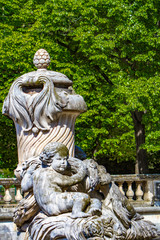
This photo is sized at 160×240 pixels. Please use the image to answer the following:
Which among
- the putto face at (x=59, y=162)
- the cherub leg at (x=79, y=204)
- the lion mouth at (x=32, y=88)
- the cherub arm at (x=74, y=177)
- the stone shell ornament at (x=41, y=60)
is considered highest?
the stone shell ornament at (x=41, y=60)

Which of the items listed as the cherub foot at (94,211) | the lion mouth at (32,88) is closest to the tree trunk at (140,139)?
the lion mouth at (32,88)

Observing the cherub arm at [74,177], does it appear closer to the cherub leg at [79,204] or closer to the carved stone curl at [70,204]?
the carved stone curl at [70,204]

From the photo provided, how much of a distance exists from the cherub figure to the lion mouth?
46.5 inches

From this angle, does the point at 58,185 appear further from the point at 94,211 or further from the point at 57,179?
the point at 94,211

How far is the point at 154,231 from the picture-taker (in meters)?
6.74

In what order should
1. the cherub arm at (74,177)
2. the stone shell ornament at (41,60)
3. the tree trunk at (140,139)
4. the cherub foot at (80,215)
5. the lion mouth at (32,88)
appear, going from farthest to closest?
1. the tree trunk at (140,139)
2. the stone shell ornament at (41,60)
3. the lion mouth at (32,88)
4. the cherub arm at (74,177)
5. the cherub foot at (80,215)

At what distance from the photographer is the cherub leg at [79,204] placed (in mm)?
5508

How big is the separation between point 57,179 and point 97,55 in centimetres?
1175

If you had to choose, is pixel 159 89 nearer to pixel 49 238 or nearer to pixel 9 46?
pixel 9 46

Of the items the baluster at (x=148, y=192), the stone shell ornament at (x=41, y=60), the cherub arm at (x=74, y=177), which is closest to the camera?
the cherub arm at (x=74, y=177)

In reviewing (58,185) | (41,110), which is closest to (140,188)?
(41,110)

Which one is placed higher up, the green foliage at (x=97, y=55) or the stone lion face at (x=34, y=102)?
the green foliage at (x=97, y=55)

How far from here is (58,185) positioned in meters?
5.92

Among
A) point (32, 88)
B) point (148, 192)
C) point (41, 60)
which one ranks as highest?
point (41, 60)
